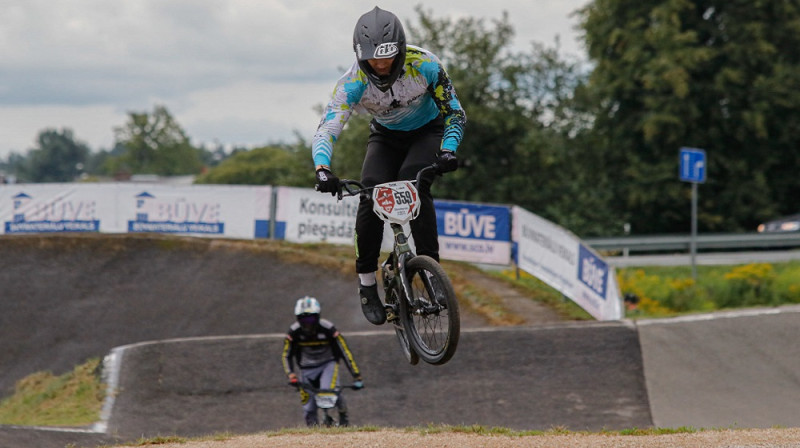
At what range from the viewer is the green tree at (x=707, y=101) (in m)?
33.7

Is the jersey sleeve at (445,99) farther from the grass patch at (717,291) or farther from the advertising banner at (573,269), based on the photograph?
the grass patch at (717,291)

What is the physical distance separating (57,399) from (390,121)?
36.2 ft

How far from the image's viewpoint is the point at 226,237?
23906 millimetres

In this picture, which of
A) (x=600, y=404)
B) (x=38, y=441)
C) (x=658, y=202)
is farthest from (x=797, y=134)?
(x=38, y=441)

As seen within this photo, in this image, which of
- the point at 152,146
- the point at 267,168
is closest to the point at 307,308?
the point at 267,168

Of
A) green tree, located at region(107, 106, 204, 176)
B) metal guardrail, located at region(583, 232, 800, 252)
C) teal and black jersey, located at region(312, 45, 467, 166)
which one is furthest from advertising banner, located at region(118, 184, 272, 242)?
green tree, located at region(107, 106, 204, 176)

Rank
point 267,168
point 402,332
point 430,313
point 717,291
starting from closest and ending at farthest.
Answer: point 430,313 < point 402,332 < point 717,291 < point 267,168

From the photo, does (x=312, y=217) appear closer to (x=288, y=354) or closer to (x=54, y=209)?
(x=54, y=209)

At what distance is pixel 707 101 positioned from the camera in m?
35.0

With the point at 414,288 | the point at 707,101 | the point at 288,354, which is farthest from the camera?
the point at 707,101

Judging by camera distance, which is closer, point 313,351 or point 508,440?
point 508,440

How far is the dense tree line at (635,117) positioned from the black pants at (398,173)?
25.2 m

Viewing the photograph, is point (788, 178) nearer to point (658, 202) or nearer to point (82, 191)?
point (658, 202)

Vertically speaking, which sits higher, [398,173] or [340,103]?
[340,103]
